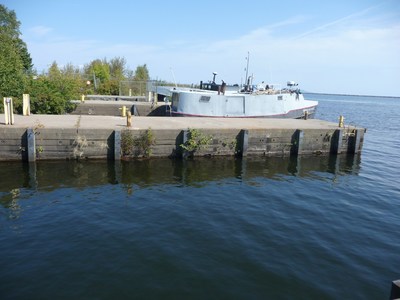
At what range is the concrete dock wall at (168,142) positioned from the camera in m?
14.4

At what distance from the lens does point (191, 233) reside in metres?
8.88

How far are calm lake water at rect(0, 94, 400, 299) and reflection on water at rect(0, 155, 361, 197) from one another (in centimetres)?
9

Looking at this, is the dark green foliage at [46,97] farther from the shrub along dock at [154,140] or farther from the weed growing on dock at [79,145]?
the weed growing on dock at [79,145]

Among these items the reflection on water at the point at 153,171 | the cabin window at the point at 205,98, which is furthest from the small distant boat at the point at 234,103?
the reflection on water at the point at 153,171

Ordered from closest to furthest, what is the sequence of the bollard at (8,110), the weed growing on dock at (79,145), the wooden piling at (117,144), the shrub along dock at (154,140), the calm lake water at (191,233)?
the calm lake water at (191,233)
the shrub along dock at (154,140)
the bollard at (8,110)
the weed growing on dock at (79,145)
the wooden piling at (117,144)

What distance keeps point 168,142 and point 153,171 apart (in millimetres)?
2259

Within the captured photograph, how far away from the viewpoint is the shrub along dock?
14.5m

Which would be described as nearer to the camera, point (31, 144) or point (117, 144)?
point (31, 144)

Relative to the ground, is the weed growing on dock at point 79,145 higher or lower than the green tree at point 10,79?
lower

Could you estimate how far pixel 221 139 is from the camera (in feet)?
57.1

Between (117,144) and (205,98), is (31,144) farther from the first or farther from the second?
(205,98)

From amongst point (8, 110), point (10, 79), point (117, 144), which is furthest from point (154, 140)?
point (10, 79)

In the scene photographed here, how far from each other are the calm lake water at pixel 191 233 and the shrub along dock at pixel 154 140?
30.1 inches

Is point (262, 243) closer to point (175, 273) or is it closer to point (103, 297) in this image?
point (175, 273)
